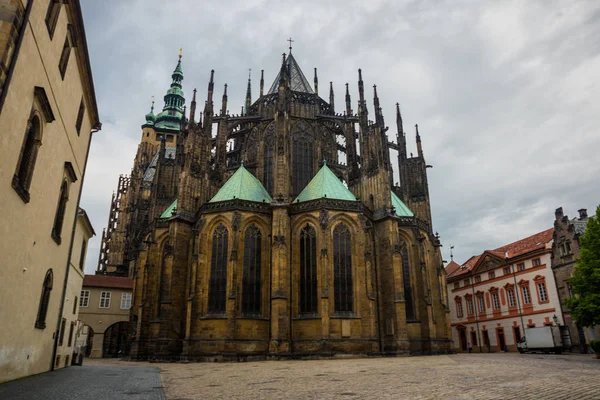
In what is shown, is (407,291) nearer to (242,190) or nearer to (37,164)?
(242,190)

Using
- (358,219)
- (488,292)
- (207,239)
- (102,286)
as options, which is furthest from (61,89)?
(488,292)

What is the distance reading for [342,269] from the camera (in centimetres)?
2952

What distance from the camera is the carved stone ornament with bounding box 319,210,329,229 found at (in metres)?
29.5

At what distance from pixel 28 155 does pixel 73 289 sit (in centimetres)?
1223

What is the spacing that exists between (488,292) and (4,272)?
44884 millimetres

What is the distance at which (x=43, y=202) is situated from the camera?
13.0 m

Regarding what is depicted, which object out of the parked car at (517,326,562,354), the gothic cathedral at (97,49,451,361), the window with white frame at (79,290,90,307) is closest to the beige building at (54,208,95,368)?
the gothic cathedral at (97,49,451,361)

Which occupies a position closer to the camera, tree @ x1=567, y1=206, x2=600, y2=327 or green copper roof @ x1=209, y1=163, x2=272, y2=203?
tree @ x1=567, y1=206, x2=600, y2=327

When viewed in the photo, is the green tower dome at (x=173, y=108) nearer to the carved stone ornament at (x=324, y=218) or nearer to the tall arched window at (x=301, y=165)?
the tall arched window at (x=301, y=165)

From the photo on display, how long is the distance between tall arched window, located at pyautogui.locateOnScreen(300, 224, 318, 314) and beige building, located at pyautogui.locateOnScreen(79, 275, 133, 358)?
19993mm

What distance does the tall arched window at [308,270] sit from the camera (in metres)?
29.0

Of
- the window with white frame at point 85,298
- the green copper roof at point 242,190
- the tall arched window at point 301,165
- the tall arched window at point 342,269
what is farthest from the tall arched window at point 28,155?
the window with white frame at point 85,298

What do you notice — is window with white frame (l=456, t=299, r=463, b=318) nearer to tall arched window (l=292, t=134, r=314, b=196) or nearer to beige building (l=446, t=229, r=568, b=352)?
beige building (l=446, t=229, r=568, b=352)

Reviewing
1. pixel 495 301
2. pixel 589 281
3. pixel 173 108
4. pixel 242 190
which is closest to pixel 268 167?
pixel 242 190
